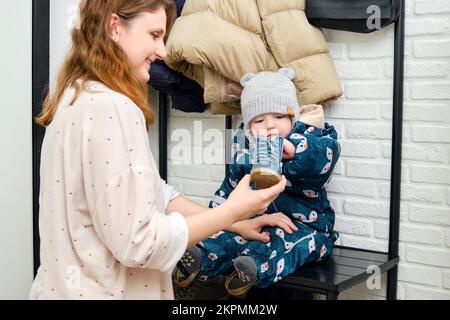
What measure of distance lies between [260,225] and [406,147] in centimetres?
56

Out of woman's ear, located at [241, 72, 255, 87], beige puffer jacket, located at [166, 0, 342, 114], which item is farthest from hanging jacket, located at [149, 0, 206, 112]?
woman's ear, located at [241, 72, 255, 87]

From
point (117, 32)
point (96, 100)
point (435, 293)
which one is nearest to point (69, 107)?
point (96, 100)

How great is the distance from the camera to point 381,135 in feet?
6.70

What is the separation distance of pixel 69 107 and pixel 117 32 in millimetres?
198

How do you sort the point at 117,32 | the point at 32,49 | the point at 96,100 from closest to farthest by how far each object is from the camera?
the point at 96,100 < the point at 117,32 < the point at 32,49

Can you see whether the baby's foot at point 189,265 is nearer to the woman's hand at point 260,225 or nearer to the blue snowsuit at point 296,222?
the blue snowsuit at point 296,222

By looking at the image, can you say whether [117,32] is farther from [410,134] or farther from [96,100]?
[410,134]

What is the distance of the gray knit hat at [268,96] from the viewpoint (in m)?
1.86

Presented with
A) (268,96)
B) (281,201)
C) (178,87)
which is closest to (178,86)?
(178,87)

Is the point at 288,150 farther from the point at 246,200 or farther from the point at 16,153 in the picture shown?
the point at 16,153

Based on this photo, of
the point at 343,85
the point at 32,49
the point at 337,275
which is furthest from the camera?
the point at 343,85

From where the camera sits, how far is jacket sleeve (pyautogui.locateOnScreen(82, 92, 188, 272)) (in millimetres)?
1154

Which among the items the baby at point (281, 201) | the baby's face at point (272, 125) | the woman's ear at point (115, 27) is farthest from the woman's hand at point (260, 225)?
the woman's ear at point (115, 27)

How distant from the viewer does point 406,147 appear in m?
2.01
